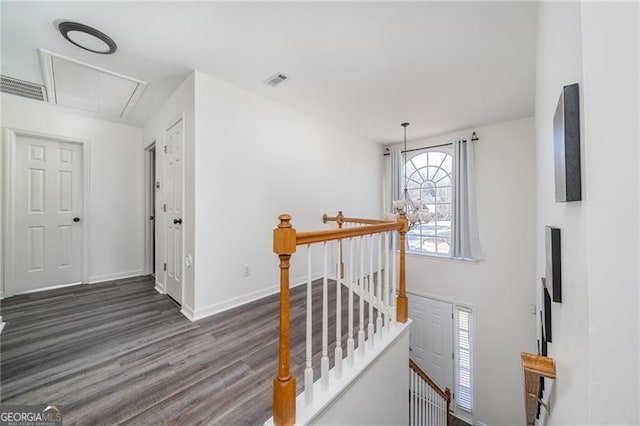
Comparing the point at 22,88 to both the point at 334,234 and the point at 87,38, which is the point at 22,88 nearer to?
the point at 87,38

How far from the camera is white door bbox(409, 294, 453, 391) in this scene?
4.14 metres

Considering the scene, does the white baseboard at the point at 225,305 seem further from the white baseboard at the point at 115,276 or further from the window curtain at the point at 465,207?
the window curtain at the point at 465,207

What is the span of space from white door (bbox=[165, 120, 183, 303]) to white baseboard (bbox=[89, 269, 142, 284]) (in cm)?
135

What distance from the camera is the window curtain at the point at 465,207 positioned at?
3943mm

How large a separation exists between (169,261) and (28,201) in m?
1.98

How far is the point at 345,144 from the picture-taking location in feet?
13.8

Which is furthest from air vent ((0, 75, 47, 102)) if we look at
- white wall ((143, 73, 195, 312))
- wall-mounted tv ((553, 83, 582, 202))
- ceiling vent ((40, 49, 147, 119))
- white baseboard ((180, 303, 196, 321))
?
wall-mounted tv ((553, 83, 582, 202))

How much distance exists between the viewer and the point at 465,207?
400cm

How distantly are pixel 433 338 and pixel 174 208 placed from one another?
4605 mm

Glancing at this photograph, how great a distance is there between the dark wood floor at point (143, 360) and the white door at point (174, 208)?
0.28 m

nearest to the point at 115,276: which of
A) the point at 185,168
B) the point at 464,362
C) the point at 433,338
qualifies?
the point at 185,168

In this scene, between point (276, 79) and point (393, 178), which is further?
Answer: point (393, 178)

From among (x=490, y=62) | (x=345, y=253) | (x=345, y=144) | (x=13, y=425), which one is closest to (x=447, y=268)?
(x=345, y=253)

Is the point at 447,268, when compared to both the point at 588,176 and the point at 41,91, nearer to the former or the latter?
the point at 588,176
